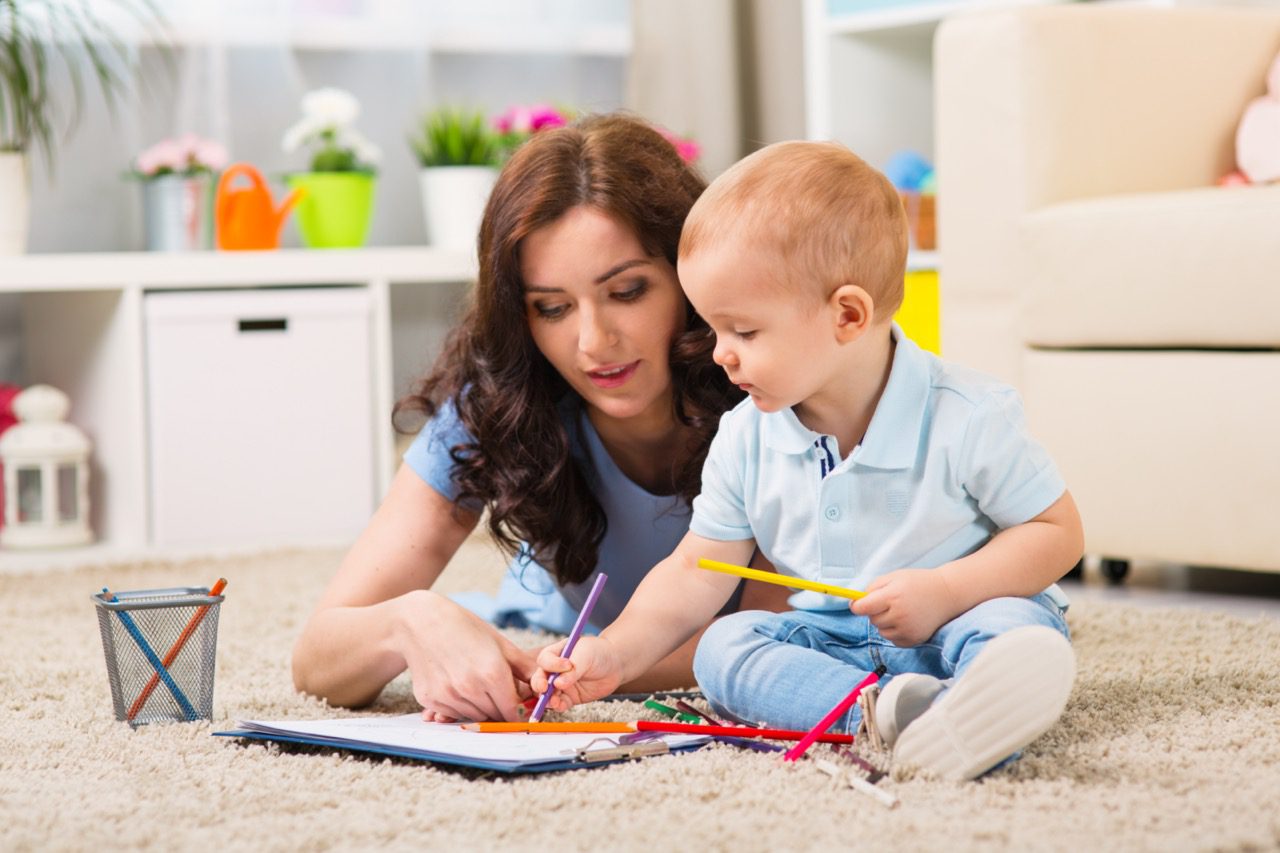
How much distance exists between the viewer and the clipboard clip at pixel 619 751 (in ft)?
3.31

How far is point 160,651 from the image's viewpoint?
1.18 metres

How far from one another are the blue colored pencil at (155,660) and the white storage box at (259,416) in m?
1.21

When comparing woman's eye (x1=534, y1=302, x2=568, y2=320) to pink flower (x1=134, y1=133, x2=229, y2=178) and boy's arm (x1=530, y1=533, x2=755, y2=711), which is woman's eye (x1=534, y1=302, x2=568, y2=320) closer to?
boy's arm (x1=530, y1=533, x2=755, y2=711)

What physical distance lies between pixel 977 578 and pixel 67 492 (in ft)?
5.80

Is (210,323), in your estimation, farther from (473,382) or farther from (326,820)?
(326,820)

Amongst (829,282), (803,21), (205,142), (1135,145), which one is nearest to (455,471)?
(829,282)

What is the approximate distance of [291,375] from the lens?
95.2 inches

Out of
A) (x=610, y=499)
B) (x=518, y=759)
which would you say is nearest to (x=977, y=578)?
(x=518, y=759)

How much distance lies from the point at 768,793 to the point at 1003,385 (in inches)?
14.1

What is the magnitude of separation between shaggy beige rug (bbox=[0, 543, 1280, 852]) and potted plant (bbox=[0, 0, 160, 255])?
4.19 ft

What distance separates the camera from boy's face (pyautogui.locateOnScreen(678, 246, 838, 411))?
107 centimetres

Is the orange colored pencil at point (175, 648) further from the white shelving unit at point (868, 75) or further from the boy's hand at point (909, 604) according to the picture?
the white shelving unit at point (868, 75)

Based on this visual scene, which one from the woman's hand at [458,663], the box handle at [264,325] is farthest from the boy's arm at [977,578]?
the box handle at [264,325]

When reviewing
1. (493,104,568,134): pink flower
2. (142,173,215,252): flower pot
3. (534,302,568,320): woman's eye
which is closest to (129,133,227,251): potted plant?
(142,173,215,252): flower pot
